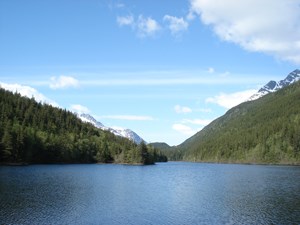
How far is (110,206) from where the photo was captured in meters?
72.9

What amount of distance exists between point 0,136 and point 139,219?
136848 mm

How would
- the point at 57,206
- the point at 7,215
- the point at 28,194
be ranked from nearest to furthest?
the point at 7,215 < the point at 57,206 < the point at 28,194

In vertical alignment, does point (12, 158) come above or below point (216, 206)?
above

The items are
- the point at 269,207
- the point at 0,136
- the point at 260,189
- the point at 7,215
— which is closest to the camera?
the point at 7,215

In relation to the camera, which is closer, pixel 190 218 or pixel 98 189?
pixel 190 218

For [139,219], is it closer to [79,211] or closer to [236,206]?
[79,211]

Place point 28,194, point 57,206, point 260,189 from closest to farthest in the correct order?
point 57,206 → point 28,194 → point 260,189

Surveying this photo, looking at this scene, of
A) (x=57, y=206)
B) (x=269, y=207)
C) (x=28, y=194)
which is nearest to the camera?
(x=57, y=206)

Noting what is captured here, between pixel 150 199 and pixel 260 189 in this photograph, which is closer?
pixel 150 199

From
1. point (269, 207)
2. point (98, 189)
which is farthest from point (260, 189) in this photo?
point (98, 189)

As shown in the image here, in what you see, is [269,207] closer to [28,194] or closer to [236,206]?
[236,206]

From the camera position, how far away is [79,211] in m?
65.8

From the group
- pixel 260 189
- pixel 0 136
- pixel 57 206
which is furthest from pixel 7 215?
pixel 0 136

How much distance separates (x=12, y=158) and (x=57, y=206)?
122825mm
